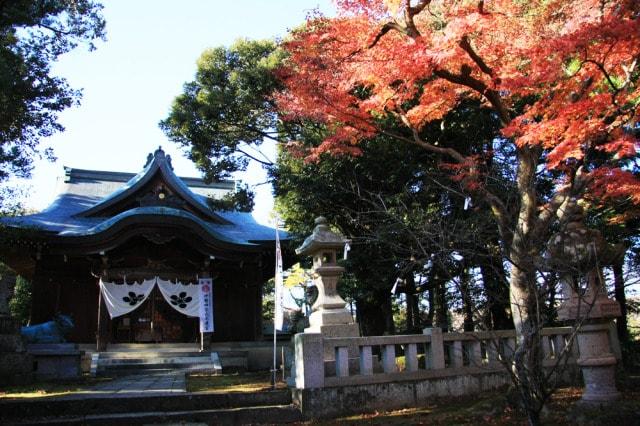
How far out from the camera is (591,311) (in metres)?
5.85

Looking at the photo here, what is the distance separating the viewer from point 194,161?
17078mm

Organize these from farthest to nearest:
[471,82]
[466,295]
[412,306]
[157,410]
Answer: [412,306] < [471,82] < [157,410] < [466,295]

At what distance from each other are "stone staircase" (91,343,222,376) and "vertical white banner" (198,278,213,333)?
0.72 meters

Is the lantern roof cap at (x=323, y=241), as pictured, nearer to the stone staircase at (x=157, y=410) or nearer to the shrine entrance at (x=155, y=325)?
the stone staircase at (x=157, y=410)

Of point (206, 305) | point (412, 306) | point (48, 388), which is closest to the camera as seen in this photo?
point (48, 388)

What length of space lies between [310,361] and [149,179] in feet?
39.6

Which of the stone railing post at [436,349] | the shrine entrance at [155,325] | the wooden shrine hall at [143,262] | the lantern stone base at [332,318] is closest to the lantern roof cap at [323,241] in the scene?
the lantern stone base at [332,318]

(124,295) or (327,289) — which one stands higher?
(124,295)

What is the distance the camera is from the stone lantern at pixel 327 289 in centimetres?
784

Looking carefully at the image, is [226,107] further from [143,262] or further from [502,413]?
[502,413]

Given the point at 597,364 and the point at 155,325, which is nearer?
the point at 597,364

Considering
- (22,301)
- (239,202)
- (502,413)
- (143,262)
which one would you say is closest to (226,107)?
(239,202)

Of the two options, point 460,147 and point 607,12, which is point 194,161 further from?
point 607,12

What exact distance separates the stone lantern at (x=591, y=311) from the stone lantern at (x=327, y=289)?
3.28 metres
